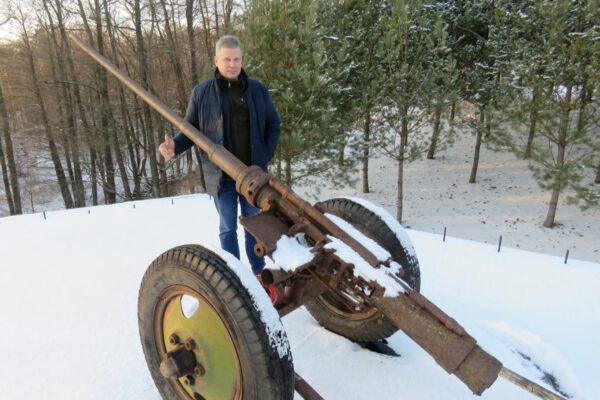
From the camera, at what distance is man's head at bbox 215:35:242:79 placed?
223 centimetres

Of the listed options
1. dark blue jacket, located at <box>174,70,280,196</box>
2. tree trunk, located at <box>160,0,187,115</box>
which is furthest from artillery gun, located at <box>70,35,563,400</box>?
tree trunk, located at <box>160,0,187,115</box>

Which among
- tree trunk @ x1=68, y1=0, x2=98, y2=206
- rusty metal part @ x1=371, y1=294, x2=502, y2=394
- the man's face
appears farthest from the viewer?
tree trunk @ x1=68, y1=0, x2=98, y2=206

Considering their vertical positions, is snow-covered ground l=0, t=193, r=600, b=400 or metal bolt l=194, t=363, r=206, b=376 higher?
metal bolt l=194, t=363, r=206, b=376

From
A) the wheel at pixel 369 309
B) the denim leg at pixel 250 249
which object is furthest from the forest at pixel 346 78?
the wheel at pixel 369 309

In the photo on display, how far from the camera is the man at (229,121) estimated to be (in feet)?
7.82

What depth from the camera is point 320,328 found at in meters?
2.58

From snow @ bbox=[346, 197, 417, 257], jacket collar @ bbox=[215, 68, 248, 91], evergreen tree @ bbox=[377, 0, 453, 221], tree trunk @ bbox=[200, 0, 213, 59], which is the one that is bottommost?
snow @ bbox=[346, 197, 417, 257]

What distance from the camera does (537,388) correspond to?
170 cm

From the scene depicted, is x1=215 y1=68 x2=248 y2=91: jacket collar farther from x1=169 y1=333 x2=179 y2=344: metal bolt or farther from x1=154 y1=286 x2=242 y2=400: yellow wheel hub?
x1=169 y1=333 x2=179 y2=344: metal bolt

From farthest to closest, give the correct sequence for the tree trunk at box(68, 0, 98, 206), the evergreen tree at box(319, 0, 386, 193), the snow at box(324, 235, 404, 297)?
the tree trunk at box(68, 0, 98, 206) → the evergreen tree at box(319, 0, 386, 193) → the snow at box(324, 235, 404, 297)

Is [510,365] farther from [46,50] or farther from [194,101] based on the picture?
[46,50]

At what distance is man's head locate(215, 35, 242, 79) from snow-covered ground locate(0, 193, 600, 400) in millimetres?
1657

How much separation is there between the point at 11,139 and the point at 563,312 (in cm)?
1855

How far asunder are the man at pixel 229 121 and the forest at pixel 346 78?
13.0 ft
